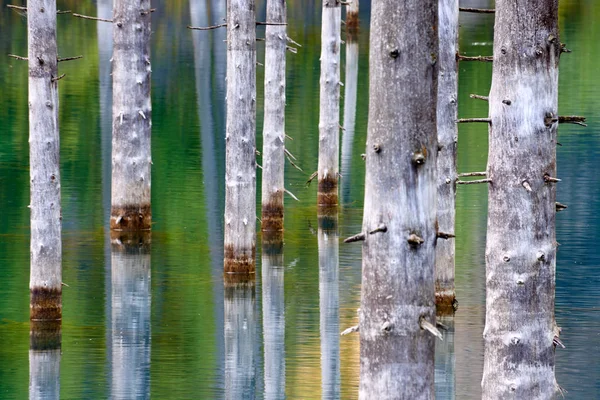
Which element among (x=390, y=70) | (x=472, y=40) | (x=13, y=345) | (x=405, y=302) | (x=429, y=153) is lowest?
(x=13, y=345)

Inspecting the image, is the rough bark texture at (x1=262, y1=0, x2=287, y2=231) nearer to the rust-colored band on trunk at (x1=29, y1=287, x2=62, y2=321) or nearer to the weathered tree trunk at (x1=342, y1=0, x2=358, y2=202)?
the weathered tree trunk at (x1=342, y1=0, x2=358, y2=202)

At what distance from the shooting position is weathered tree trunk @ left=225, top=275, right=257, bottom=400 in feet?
39.6

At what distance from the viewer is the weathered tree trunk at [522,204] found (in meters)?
8.28

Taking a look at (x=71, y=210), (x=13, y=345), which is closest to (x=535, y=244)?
(x=13, y=345)

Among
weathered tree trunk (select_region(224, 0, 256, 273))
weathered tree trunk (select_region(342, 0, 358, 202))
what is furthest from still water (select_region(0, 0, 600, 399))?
weathered tree trunk (select_region(224, 0, 256, 273))

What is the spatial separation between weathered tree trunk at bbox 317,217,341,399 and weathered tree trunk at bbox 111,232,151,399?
5.47 ft

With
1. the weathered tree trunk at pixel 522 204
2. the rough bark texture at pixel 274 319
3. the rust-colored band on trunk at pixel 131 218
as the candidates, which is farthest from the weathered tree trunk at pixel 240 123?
the weathered tree trunk at pixel 522 204

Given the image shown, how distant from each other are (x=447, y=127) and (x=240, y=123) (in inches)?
117

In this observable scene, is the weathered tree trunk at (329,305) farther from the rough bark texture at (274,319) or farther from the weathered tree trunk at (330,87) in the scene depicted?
the weathered tree trunk at (330,87)

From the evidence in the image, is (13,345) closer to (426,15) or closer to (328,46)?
(426,15)

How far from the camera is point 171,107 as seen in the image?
123 feet

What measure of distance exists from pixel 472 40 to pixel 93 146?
2702 centimetres

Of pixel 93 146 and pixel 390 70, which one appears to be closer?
pixel 390 70

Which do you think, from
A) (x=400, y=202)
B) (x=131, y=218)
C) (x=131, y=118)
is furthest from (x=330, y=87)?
(x=400, y=202)
